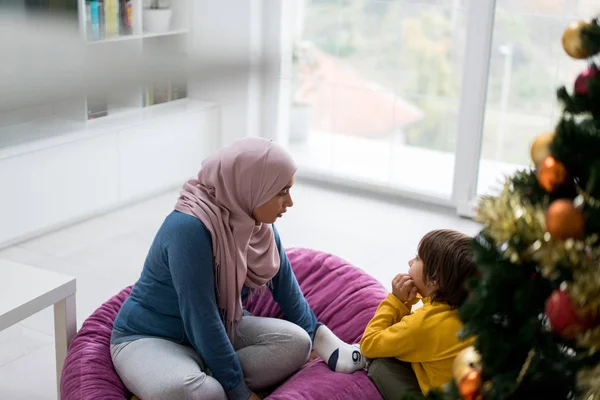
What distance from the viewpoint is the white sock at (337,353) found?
5.67 ft

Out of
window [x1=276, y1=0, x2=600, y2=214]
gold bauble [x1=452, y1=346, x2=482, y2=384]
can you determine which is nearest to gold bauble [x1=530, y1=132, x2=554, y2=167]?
gold bauble [x1=452, y1=346, x2=482, y2=384]

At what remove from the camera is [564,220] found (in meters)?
0.66

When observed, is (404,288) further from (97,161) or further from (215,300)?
(97,161)

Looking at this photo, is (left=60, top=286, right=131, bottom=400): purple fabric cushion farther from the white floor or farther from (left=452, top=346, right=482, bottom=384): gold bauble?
(left=452, top=346, right=482, bottom=384): gold bauble

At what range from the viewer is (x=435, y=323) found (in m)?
1.52

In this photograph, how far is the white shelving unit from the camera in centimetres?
293

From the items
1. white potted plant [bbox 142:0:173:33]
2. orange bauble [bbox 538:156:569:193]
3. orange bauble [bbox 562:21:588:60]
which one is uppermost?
orange bauble [bbox 562:21:588:60]

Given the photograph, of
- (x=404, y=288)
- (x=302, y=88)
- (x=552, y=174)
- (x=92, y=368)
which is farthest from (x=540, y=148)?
(x=302, y=88)

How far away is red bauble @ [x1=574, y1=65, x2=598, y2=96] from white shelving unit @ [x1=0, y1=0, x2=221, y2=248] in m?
2.08

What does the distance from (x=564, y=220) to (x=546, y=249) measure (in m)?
0.05

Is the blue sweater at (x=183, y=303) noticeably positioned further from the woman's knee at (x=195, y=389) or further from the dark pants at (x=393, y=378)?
the dark pants at (x=393, y=378)

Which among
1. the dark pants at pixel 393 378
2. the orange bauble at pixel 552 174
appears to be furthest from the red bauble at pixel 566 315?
the dark pants at pixel 393 378

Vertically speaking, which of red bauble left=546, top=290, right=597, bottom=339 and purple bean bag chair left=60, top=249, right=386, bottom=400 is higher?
red bauble left=546, top=290, right=597, bottom=339

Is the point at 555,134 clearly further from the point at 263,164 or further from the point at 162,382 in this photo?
the point at 162,382
